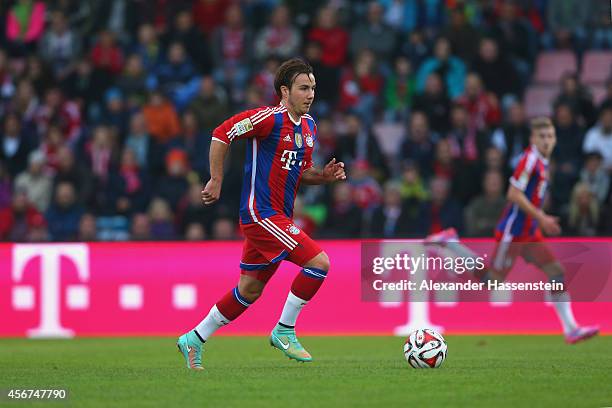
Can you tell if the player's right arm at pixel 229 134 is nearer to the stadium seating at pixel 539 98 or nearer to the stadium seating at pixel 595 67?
the stadium seating at pixel 539 98

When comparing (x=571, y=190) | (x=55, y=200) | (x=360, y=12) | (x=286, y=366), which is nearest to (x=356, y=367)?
(x=286, y=366)

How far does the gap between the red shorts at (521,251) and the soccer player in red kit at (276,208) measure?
3.92 m

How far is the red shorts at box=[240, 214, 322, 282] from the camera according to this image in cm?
956

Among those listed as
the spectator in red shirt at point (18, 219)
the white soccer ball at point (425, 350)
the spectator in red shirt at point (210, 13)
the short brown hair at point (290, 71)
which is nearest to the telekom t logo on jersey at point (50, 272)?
the spectator in red shirt at point (18, 219)

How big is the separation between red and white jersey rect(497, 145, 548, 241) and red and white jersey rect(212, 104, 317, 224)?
383 centimetres

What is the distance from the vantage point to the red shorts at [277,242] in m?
9.56

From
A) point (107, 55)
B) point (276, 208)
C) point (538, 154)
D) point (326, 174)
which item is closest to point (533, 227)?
point (538, 154)

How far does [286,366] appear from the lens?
1006cm

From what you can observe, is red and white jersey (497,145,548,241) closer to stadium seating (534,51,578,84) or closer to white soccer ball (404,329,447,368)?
white soccer ball (404,329,447,368)

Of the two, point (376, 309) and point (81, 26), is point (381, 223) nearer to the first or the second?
point (376, 309)

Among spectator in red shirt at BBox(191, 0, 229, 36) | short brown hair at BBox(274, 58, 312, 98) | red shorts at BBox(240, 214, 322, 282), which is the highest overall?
spectator in red shirt at BBox(191, 0, 229, 36)

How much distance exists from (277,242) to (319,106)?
9.76 metres

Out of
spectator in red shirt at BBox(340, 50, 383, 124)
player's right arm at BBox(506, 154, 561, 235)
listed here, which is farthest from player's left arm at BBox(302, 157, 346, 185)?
spectator in red shirt at BBox(340, 50, 383, 124)

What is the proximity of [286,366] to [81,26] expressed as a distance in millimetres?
12744
